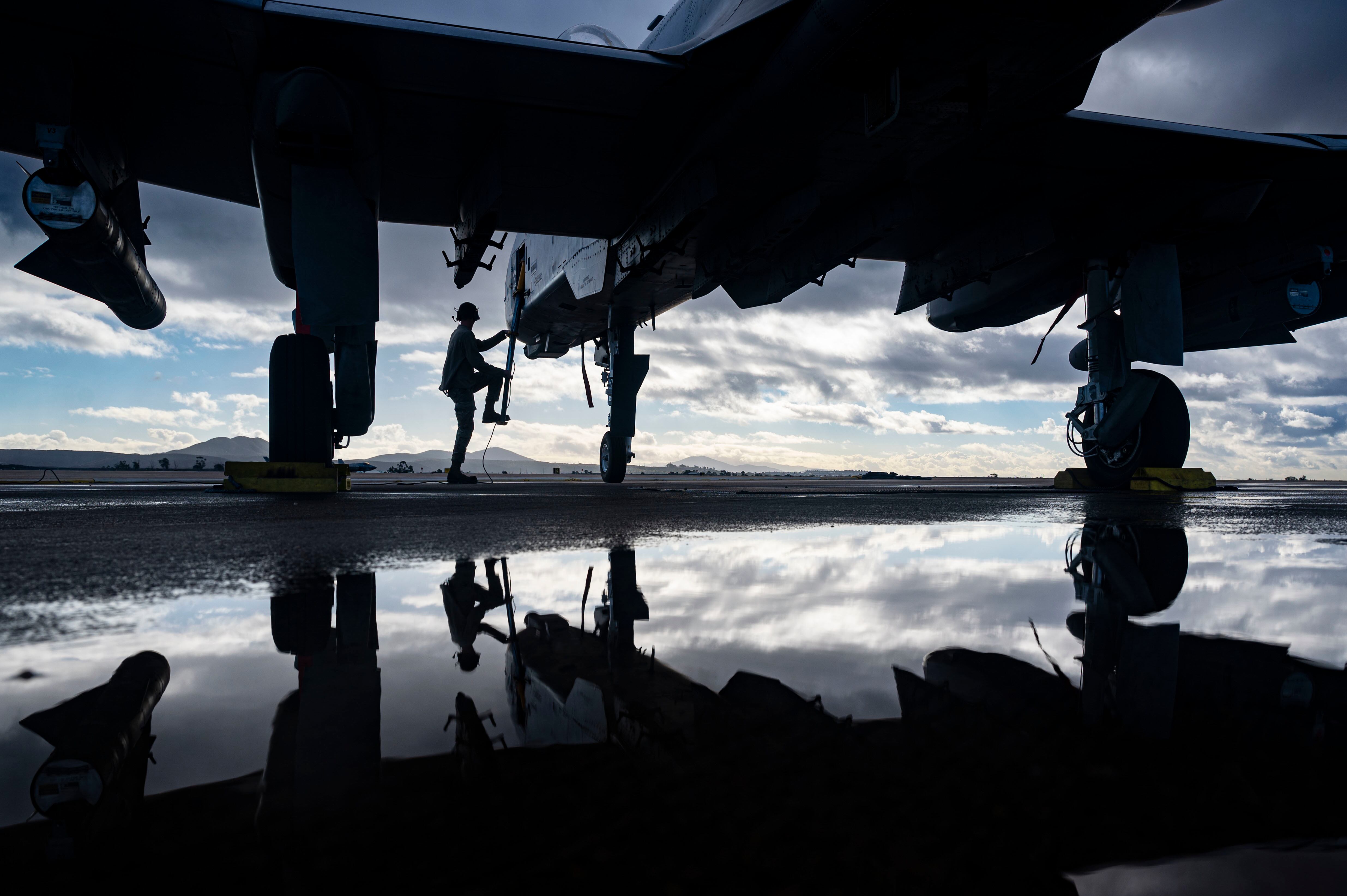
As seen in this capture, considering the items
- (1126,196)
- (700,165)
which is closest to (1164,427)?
(1126,196)

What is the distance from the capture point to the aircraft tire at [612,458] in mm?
11242

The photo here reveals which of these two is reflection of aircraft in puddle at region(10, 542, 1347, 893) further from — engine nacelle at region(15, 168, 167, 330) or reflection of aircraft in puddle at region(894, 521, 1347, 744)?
engine nacelle at region(15, 168, 167, 330)

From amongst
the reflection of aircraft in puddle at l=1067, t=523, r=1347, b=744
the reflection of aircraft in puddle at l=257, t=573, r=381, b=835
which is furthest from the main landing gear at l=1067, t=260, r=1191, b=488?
the reflection of aircraft in puddle at l=257, t=573, r=381, b=835

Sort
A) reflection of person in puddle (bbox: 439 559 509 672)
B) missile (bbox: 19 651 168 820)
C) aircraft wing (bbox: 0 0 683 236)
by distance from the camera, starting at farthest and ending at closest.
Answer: aircraft wing (bbox: 0 0 683 236) → reflection of person in puddle (bbox: 439 559 509 672) → missile (bbox: 19 651 168 820)

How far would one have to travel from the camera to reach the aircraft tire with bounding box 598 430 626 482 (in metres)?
11.2

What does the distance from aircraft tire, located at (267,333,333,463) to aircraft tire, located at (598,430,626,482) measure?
506 cm

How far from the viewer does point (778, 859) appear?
466 mm

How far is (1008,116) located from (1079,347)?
5.30m

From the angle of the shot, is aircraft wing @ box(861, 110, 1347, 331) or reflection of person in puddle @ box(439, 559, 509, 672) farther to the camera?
aircraft wing @ box(861, 110, 1347, 331)

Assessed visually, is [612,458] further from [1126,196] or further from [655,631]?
Result: [655,631]

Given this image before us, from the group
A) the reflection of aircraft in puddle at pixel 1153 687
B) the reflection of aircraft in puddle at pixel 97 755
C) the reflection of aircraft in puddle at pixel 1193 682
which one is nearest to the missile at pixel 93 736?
the reflection of aircraft in puddle at pixel 97 755

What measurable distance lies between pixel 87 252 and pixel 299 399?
2.34 m

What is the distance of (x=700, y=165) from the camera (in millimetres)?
6449

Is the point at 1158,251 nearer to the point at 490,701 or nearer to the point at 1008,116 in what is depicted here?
the point at 1008,116
